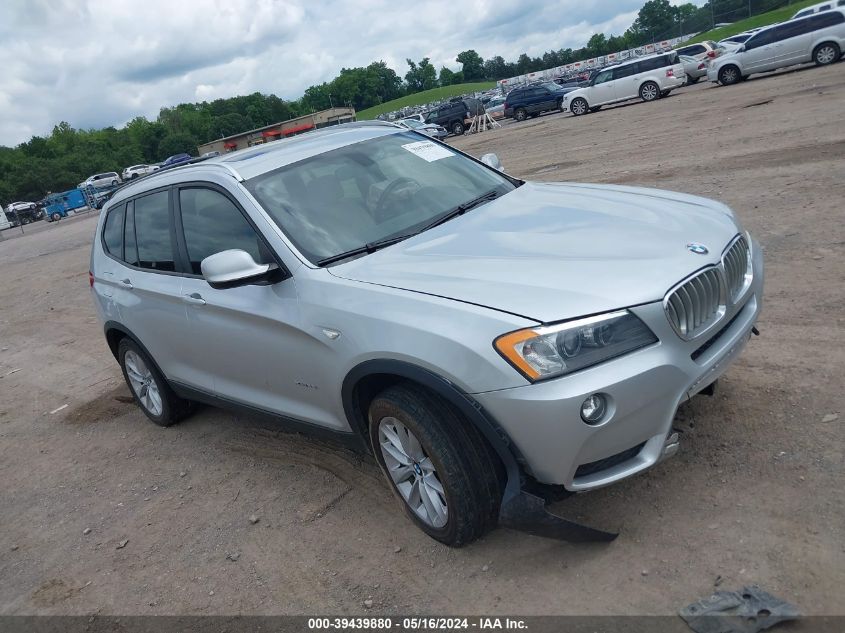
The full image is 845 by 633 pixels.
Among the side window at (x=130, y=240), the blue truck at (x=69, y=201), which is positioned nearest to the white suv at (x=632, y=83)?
the side window at (x=130, y=240)

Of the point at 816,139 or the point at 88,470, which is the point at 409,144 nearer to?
the point at 88,470

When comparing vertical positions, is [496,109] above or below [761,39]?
below

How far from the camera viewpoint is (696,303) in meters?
3.11

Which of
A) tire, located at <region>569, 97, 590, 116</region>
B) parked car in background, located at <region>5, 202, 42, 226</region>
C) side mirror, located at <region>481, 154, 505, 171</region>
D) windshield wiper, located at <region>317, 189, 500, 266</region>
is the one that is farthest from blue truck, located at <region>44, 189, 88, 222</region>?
windshield wiper, located at <region>317, 189, 500, 266</region>

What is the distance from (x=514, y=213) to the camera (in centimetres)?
403

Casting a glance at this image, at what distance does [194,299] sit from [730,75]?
26.8m

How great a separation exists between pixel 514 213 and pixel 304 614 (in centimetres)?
225

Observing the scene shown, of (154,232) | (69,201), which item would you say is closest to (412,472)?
(154,232)

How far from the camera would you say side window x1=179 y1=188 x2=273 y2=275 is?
4.05 m

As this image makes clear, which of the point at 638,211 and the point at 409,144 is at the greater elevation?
the point at 409,144

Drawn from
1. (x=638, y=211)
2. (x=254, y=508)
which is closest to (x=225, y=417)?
(x=254, y=508)

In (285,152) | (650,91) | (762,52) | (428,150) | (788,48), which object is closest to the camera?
(285,152)

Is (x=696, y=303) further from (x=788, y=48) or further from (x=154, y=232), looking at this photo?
(x=788, y=48)

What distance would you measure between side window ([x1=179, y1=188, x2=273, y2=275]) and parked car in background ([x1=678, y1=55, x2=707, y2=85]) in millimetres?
31302
